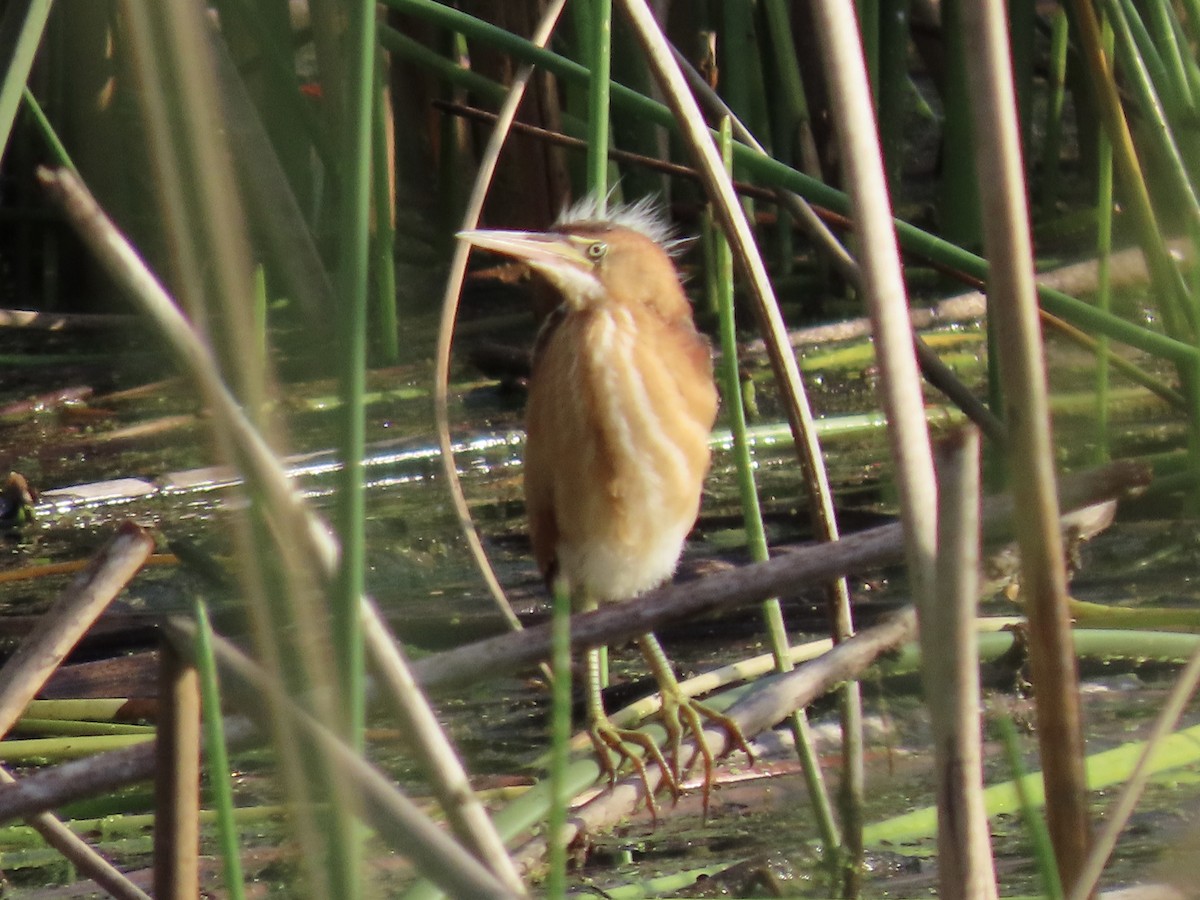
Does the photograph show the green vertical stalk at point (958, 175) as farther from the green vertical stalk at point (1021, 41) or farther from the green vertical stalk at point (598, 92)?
the green vertical stalk at point (598, 92)

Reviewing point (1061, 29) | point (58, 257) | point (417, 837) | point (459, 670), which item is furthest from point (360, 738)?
point (58, 257)

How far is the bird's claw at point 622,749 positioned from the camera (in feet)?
5.57

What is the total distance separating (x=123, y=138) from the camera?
348 cm

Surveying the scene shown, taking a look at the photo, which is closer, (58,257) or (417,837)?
(417,837)

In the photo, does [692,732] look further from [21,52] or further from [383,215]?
[383,215]

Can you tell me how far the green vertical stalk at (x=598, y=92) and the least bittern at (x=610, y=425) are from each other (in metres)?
0.20

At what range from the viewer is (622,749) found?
1.82 meters

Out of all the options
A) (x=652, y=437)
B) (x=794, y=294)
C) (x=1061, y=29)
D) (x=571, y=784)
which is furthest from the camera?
(x=794, y=294)

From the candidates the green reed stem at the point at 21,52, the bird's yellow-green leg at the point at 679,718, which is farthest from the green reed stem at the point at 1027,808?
the green reed stem at the point at 21,52

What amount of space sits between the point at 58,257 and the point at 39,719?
2352mm

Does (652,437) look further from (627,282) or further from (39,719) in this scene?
(39,719)

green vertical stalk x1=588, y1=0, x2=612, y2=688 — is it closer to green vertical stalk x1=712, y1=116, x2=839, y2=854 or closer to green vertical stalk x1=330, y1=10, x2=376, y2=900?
green vertical stalk x1=712, y1=116, x2=839, y2=854

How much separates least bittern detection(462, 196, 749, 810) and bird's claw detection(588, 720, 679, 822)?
0.9 inches

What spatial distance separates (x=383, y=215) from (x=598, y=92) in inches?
48.2
